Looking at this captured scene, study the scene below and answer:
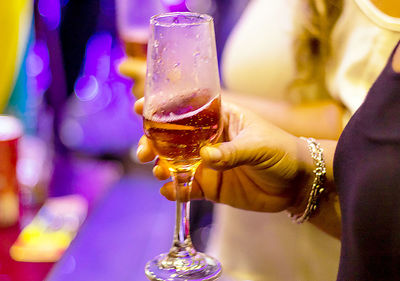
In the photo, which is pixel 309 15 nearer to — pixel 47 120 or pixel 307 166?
pixel 307 166

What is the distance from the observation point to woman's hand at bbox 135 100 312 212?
860 mm

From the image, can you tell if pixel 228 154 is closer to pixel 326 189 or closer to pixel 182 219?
pixel 182 219

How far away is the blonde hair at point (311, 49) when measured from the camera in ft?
4.35

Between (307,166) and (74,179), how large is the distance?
1.39 meters

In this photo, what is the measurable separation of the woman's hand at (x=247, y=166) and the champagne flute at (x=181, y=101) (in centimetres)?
5

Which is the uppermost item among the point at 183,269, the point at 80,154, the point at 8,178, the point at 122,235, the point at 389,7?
the point at 389,7

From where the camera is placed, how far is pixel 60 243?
1.60m

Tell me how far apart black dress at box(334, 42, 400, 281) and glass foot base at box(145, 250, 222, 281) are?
230 millimetres

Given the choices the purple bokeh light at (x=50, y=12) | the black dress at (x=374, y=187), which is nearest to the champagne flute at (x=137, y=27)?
the black dress at (x=374, y=187)

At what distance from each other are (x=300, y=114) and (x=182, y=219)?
59 centimetres

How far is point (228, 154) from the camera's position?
83 centimetres

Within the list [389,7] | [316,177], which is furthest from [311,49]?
[316,177]

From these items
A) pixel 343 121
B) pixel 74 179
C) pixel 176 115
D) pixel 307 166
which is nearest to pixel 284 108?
pixel 343 121

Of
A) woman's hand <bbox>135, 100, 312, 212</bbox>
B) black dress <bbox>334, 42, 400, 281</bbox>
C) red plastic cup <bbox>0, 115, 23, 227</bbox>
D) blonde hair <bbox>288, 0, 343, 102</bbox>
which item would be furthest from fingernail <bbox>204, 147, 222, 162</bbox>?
red plastic cup <bbox>0, 115, 23, 227</bbox>
